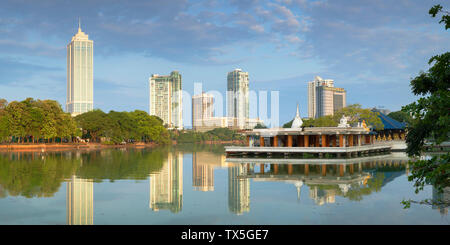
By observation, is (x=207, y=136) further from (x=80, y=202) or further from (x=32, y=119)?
(x=80, y=202)

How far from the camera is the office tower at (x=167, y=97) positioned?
15962 cm

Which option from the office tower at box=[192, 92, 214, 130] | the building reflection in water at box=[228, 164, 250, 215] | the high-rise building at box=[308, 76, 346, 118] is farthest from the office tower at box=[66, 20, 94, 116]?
the building reflection in water at box=[228, 164, 250, 215]

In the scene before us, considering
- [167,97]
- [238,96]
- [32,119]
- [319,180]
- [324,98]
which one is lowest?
[319,180]

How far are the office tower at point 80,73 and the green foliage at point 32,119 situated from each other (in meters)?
128

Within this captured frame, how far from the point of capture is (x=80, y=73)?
609ft

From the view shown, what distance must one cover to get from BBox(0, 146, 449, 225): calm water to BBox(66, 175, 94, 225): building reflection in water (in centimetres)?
3

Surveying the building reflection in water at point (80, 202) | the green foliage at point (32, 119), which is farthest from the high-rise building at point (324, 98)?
the building reflection in water at point (80, 202)

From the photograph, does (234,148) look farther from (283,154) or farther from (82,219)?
(82,219)

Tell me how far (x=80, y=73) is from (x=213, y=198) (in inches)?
7226

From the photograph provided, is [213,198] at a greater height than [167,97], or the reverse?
[167,97]

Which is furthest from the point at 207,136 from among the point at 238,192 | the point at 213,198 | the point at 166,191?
the point at 213,198
